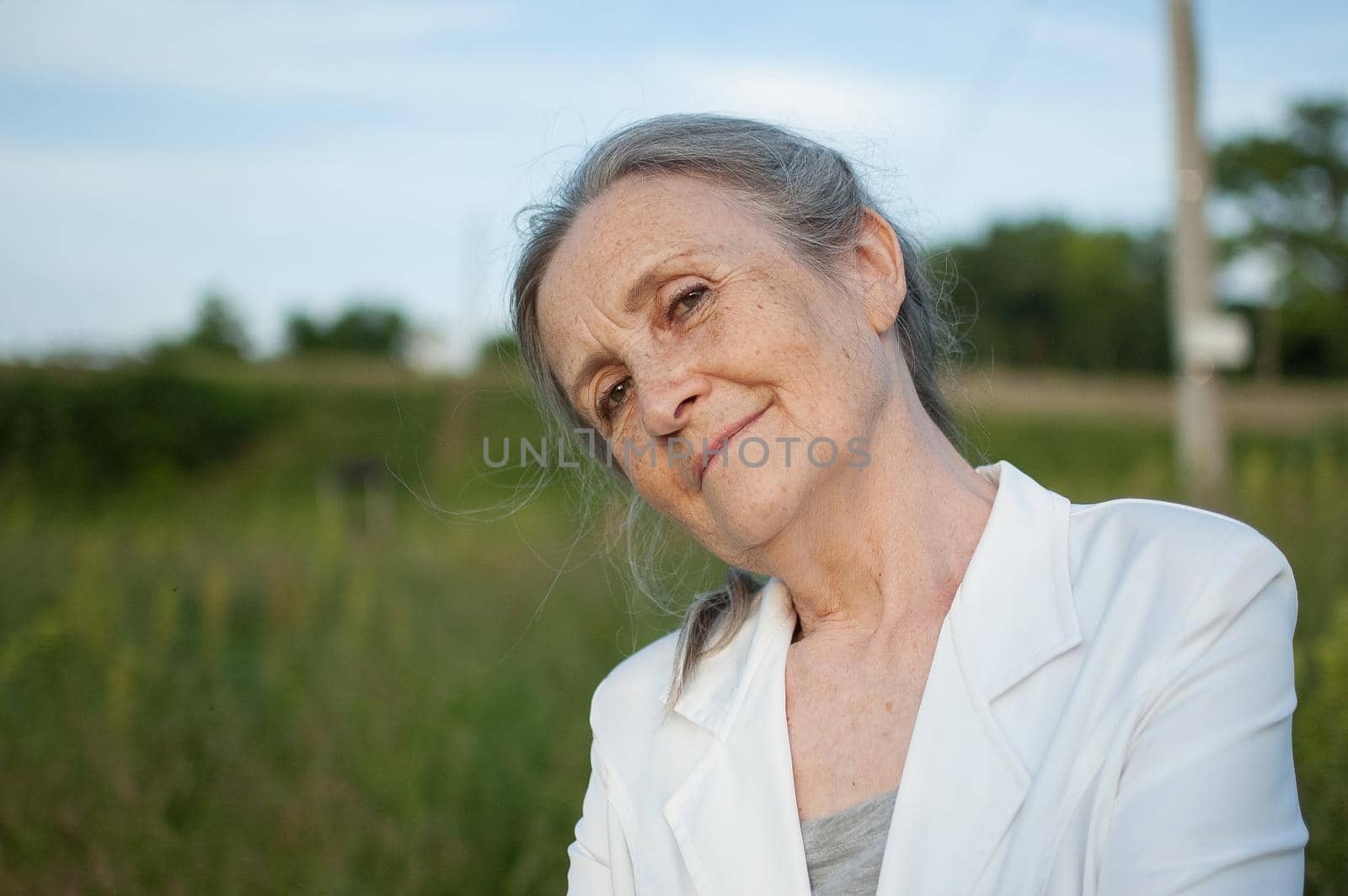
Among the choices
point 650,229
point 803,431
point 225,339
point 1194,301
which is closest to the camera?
point 803,431

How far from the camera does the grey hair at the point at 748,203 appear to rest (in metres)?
1.90

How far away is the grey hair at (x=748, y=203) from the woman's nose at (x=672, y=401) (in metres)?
0.29

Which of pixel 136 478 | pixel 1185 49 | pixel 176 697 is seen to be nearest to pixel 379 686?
pixel 176 697

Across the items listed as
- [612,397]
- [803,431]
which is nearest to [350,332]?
[612,397]

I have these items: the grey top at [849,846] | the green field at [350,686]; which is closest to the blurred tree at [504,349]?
the green field at [350,686]

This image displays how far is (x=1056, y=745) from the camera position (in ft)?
4.78

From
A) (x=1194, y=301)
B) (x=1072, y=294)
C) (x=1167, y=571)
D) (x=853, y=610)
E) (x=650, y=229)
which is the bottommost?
(x=1072, y=294)

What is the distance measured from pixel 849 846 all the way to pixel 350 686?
3.41 metres

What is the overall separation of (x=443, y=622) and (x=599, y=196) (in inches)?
177

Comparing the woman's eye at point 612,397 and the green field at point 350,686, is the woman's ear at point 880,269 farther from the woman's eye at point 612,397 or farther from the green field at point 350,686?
the green field at point 350,686

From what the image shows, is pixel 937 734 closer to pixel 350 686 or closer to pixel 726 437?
pixel 726 437

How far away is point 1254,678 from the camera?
4.54 feet

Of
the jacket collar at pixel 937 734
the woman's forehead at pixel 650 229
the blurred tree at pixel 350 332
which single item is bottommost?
the blurred tree at pixel 350 332

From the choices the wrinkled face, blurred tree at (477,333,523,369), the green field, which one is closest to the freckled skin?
the wrinkled face
